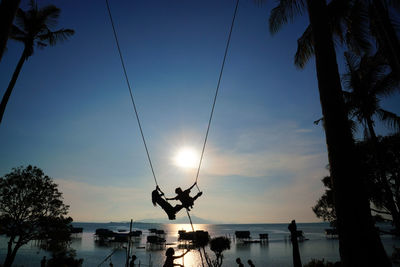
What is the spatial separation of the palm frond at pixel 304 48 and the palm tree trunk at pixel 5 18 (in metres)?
8.15

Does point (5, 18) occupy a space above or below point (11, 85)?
below

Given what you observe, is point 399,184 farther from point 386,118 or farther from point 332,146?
point 332,146

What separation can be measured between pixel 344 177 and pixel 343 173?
6 cm

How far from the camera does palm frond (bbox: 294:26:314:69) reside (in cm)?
779

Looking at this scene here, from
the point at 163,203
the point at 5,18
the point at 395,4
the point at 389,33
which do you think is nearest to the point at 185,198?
the point at 163,203

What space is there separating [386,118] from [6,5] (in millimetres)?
16058

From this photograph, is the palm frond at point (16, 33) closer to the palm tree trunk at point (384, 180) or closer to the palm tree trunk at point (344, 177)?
the palm tree trunk at point (344, 177)

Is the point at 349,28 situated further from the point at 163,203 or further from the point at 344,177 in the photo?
the point at 163,203

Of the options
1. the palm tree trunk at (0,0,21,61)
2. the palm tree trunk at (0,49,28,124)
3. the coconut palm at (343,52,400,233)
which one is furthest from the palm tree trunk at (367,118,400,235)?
the palm tree trunk at (0,49,28,124)

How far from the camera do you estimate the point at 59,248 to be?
16906 millimetres

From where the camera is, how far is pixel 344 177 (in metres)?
3.40

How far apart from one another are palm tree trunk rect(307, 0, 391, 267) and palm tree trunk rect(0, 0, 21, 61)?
521cm

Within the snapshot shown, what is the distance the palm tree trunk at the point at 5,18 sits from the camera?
123 inches

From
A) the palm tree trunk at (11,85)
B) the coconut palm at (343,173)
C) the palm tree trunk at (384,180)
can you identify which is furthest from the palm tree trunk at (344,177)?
the palm tree trunk at (11,85)
